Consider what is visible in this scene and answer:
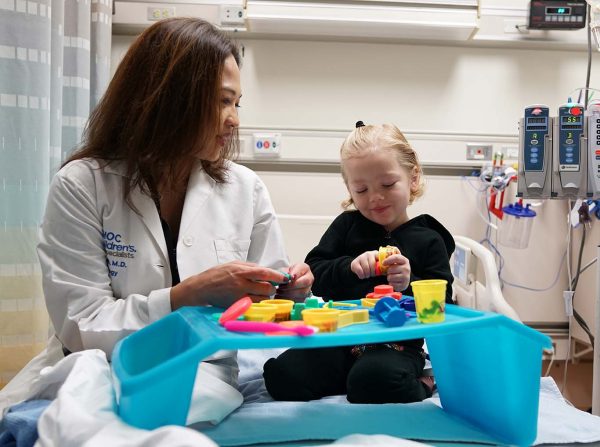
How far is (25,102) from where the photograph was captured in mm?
1999

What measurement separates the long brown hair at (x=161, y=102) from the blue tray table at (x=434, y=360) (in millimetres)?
505

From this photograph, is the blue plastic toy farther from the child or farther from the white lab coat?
the white lab coat

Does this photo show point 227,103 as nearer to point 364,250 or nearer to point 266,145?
point 364,250

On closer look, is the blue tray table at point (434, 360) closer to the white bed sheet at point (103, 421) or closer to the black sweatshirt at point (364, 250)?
the white bed sheet at point (103, 421)

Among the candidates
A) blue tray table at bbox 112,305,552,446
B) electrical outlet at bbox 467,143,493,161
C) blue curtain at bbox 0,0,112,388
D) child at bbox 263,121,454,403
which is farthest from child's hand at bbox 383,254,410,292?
electrical outlet at bbox 467,143,493,161

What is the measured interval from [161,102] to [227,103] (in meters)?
0.17

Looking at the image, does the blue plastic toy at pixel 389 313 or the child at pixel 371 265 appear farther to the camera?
the child at pixel 371 265

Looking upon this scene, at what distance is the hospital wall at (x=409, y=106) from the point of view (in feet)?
10.1

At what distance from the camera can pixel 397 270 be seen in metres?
1.41

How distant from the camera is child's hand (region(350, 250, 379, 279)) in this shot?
1.45m

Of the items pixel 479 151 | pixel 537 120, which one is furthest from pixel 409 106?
pixel 537 120

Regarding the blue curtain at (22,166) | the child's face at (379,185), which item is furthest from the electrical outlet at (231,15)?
the child's face at (379,185)

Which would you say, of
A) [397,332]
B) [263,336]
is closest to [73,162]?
[263,336]

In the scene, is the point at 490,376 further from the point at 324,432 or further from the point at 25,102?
the point at 25,102
